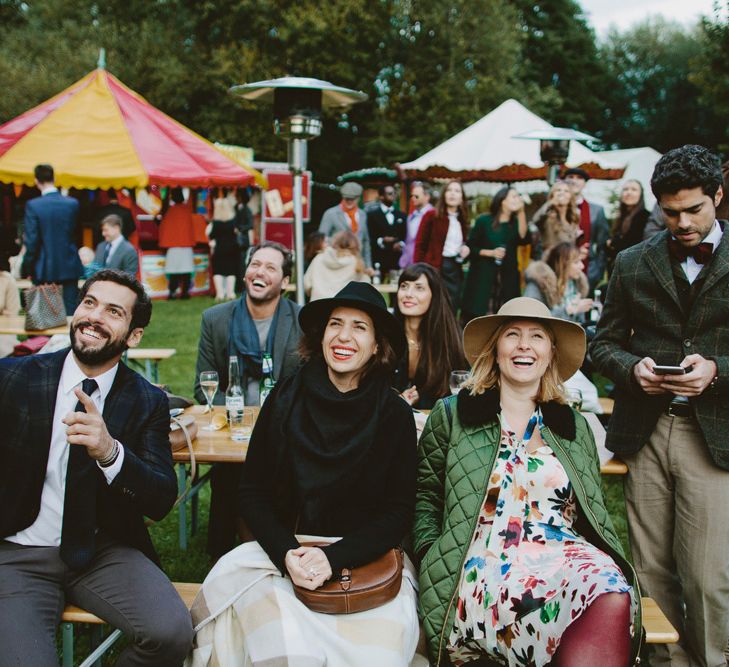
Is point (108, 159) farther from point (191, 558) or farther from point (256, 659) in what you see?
point (256, 659)

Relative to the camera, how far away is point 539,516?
2.83 metres

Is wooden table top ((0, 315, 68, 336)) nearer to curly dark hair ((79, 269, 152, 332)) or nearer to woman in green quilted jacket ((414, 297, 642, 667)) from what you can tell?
curly dark hair ((79, 269, 152, 332))

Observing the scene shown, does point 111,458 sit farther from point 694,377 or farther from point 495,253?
point 495,253

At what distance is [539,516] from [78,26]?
2609cm

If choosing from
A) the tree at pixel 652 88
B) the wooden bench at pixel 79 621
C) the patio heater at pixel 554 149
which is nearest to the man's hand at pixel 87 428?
the wooden bench at pixel 79 621

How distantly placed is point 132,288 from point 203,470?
10.7 feet

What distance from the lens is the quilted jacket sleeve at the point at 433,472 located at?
2971mm

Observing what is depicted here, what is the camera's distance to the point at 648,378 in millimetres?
2932

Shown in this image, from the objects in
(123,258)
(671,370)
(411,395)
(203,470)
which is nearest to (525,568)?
(671,370)

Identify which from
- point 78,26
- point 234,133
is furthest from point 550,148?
point 78,26

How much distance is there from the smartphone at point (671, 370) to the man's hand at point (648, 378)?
0.08 ft

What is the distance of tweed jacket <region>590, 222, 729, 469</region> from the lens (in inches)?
115

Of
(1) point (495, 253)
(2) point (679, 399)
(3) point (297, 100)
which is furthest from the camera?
(1) point (495, 253)

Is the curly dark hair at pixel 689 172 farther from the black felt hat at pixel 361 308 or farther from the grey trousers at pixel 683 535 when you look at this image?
the black felt hat at pixel 361 308
